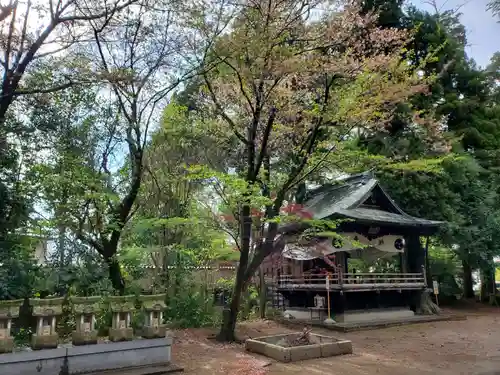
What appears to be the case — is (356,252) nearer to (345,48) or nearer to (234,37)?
(345,48)

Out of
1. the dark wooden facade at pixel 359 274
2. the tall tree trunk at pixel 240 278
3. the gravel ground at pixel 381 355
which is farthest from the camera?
the dark wooden facade at pixel 359 274

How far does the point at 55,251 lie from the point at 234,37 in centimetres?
660

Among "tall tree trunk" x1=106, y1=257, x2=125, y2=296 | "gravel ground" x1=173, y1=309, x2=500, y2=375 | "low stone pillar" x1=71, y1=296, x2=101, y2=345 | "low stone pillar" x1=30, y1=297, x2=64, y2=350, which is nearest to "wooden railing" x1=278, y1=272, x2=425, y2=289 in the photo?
"gravel ground" x1=173, y1=309, x2=500, y2=375

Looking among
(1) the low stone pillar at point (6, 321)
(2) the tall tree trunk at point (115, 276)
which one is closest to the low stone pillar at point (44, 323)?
(1) the low stone pillar at point (6, 321)

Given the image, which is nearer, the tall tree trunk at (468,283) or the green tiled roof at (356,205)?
the green tiled roof at (356,205)

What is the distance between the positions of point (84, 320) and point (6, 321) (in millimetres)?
1218

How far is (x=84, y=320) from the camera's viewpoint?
7305 millimetres

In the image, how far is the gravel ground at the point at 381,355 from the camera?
766cm

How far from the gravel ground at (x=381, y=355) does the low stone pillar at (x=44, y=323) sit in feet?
8.22

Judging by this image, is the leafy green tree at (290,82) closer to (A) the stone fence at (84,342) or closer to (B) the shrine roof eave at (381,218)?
(A) the stone fence at (84,342)

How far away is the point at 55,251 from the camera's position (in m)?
Answer: 9.78

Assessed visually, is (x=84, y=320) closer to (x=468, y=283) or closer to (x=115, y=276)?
(x=115, y=276)

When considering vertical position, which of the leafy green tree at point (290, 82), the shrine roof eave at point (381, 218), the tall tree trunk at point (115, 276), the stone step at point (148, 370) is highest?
the leafy green tree at point (290, 82)

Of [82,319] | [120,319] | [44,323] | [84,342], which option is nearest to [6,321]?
[44,323]
